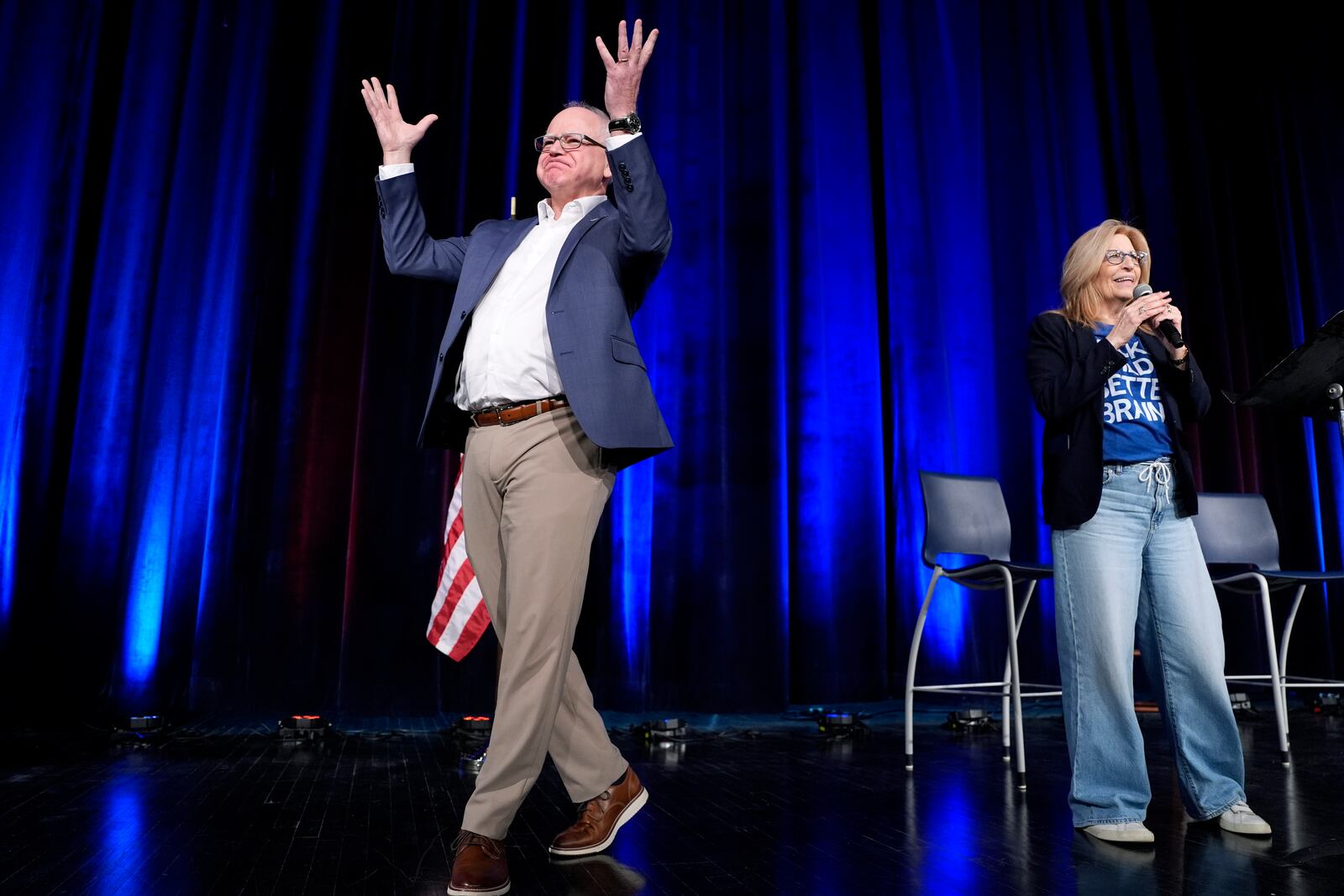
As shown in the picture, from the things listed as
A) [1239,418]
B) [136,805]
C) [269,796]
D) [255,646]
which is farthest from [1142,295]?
[1239,418]

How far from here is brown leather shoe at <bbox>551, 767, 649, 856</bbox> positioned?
1.74 meters

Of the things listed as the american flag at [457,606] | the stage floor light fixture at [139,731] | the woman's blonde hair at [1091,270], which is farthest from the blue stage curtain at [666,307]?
the woman's blonde hair at [1091,270]

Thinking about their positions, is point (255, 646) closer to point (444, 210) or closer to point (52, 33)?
point (444, 210)

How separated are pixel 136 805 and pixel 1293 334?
221 inches

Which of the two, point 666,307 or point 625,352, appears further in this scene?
point 666,307

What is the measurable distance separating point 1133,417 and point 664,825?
1309 millimetres

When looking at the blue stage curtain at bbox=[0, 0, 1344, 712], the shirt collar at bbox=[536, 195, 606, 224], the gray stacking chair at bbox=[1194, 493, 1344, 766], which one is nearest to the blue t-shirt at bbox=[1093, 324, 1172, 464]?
the shirt collar at bbox=[536, 195, 606, 224]

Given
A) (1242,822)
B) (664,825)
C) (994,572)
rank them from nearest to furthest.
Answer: (1242,822)
(664,825)
(994,572)

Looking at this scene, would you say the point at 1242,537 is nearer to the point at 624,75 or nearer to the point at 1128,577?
the point at 1128,577

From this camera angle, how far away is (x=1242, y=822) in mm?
1874

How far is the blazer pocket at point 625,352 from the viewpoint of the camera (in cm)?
167

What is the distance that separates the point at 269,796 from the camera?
227cm

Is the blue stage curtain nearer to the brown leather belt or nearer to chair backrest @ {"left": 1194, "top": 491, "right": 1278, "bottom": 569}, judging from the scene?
chair backrest @ {"left": 1194, "top": 491, "right": 1278, "bottom": 569}

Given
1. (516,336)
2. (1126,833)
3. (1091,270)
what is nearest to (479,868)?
(516,336)
